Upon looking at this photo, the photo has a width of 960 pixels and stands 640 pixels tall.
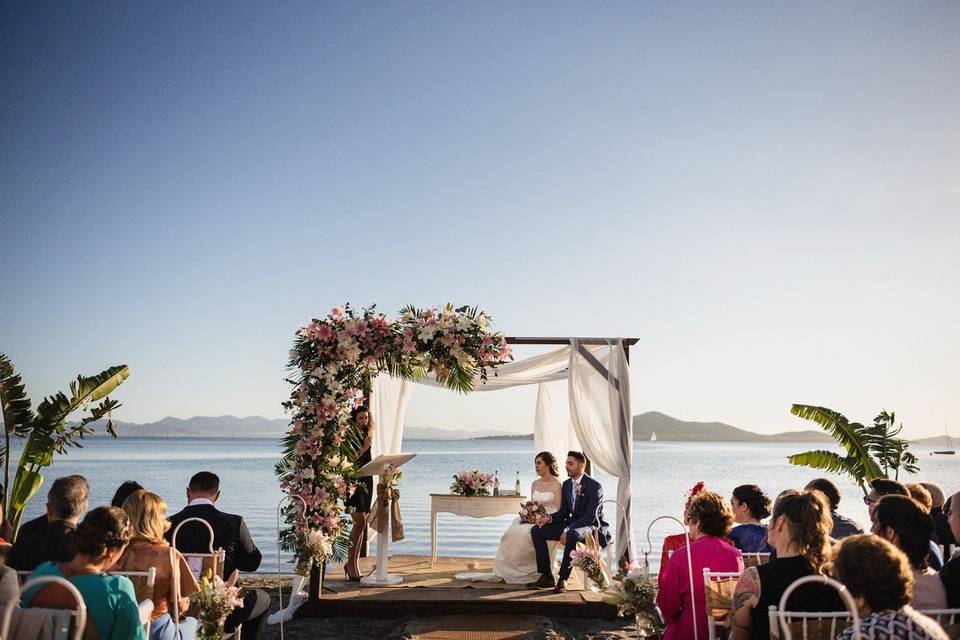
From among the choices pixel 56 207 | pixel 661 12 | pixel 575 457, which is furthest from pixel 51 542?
pixel 56 207

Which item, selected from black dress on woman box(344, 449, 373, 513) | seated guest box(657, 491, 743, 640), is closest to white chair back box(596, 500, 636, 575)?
black dress on woman box(344, 449, 373, 513)

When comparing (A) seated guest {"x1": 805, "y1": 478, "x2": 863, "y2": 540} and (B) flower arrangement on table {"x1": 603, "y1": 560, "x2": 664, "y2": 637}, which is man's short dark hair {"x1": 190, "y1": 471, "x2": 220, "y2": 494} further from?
(A) seated guest {"x1": 805, "y1": 478, "x2": 863, "y2": 540}

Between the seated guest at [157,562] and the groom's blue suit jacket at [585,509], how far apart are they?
5.13 m

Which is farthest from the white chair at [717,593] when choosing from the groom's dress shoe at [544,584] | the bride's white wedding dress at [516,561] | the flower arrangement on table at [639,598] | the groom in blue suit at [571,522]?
the bride's white wedding dress at [516,561]

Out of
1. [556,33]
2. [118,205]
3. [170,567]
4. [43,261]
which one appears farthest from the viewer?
[43,261]

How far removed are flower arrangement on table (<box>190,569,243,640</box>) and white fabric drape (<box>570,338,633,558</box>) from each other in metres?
5.47

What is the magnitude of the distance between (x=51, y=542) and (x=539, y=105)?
34.6 ft

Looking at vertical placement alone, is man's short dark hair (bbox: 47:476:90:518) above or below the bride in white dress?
above

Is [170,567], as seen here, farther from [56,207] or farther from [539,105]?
[56,207]

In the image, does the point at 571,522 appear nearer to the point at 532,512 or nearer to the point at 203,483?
the point at 532,512

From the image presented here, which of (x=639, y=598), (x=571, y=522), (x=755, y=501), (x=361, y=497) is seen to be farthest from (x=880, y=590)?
(x=361, y=497)

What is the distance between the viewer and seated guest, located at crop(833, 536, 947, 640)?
89.7 inches

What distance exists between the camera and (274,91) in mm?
13758

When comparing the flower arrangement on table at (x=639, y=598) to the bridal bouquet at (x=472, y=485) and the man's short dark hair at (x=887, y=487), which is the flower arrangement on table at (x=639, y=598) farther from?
the bridal bouquet at (x=472, y=485)
